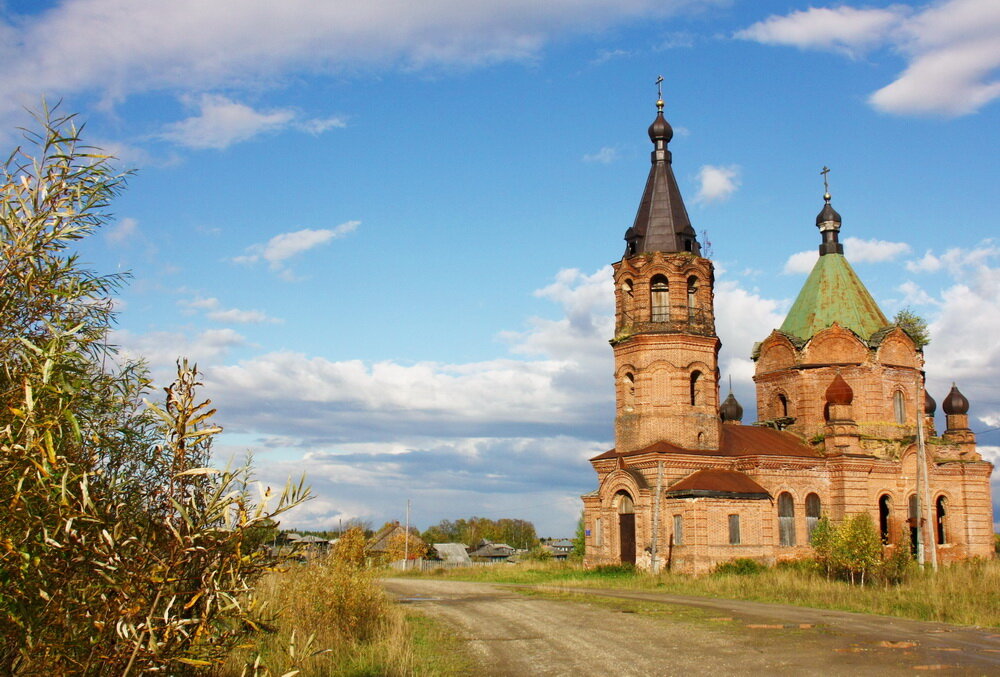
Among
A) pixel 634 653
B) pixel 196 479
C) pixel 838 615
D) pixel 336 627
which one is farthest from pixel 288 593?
pixel 838 615

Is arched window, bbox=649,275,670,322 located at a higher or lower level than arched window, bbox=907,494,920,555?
Answer: higher

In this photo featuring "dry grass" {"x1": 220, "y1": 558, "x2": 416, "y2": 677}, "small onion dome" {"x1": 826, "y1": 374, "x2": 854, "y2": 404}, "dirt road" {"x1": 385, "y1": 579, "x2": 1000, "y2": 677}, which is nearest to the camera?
"dry grass" {"x1": 220, "y1": 558, "x2": 416, "y2": 677}

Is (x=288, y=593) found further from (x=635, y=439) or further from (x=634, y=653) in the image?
(x=635, y=439)

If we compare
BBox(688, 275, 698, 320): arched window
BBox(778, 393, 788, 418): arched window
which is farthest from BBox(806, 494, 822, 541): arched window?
BBox(688, 275, 698, 320): arched window

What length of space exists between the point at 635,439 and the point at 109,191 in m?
29.2

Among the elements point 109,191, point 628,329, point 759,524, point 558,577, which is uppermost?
point 628,329

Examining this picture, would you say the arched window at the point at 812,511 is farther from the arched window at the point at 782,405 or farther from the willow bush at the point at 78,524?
the willow bush at the point at 78,524

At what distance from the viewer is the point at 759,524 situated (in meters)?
30.9

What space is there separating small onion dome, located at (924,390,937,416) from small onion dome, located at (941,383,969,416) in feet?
5.20

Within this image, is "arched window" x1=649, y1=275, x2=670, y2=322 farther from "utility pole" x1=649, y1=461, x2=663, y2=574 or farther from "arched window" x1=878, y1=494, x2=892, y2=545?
"arched window" x1=878, y1=494, x2=892, y2=545

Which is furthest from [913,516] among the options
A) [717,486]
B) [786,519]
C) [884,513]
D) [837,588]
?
[837,588]

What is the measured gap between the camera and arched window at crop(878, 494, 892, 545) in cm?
3469

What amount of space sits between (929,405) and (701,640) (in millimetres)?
31934

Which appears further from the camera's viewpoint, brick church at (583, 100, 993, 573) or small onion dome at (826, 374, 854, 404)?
small onion dome at (826, 374, 854, 404)
